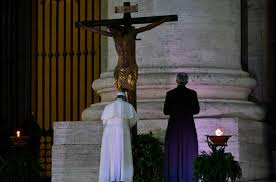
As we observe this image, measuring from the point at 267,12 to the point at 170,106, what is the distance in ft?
14.8

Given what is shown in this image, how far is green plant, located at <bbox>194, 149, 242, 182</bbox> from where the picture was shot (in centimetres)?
1202

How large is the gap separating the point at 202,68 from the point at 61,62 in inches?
221

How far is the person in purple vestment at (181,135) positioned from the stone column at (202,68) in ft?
4.00

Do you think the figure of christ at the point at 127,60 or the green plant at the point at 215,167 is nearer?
the green plant at the point at 215,167

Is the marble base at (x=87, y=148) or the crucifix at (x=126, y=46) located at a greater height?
the crucifix at (x=126, y=46)

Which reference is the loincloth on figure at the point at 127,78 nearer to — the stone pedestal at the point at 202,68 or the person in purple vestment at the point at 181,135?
the person in purple vestment at the point at 181,135

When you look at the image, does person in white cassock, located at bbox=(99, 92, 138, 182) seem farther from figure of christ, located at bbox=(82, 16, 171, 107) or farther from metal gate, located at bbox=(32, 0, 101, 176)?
metal gate, located at bbox=(32, 0, 101, 176)

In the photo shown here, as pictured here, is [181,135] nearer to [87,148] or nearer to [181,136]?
[181,136]

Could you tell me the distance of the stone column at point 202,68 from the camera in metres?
14.0

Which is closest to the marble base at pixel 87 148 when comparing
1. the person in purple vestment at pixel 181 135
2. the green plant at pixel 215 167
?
the person in purple vestment at pixel 181 135

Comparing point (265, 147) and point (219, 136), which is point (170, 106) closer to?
point (219, 136)

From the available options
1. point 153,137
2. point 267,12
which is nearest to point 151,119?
point 153,137

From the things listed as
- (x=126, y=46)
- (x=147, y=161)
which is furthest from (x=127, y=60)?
(x=147, y=161)

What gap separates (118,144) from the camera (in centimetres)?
1225
